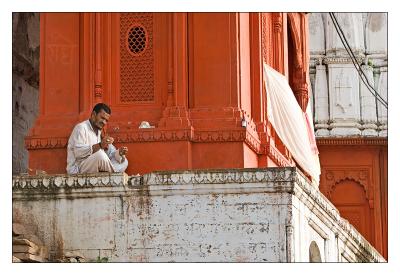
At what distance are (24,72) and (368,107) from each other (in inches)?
491

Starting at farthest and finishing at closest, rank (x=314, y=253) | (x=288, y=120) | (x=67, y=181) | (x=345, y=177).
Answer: (x=345, y=177), (x=288, y=120), (x=314, y=253), (x=67, y=181)

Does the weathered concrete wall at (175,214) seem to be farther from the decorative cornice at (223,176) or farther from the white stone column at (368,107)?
the white stone column at (368,107)

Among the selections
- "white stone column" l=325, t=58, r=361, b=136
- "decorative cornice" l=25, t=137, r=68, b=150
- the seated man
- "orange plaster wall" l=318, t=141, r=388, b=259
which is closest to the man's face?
the seated man

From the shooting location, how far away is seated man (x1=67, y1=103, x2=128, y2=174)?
64.7 feet

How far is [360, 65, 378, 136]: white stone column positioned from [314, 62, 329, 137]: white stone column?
0.81 meters

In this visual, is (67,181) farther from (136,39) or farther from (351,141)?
(351,141)

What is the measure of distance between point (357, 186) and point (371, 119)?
7.29 ft

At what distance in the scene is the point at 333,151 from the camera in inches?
1393

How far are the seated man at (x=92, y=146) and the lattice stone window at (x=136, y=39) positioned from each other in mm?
1294

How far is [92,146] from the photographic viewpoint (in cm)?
1983

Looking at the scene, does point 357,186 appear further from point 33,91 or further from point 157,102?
point 157,102

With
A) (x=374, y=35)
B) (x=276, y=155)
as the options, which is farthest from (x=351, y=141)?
(x=276, y=155)

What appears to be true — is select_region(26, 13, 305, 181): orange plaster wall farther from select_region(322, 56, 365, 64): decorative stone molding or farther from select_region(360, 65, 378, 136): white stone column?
select_region(322, 56, 365, 64): decorative stone molding

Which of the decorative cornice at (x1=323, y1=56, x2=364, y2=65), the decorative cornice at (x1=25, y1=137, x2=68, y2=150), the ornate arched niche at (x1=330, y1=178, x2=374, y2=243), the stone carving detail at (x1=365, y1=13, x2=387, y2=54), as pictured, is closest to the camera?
the decorative cornice at (x1=25, y1=137, x2=68, y2=150)
